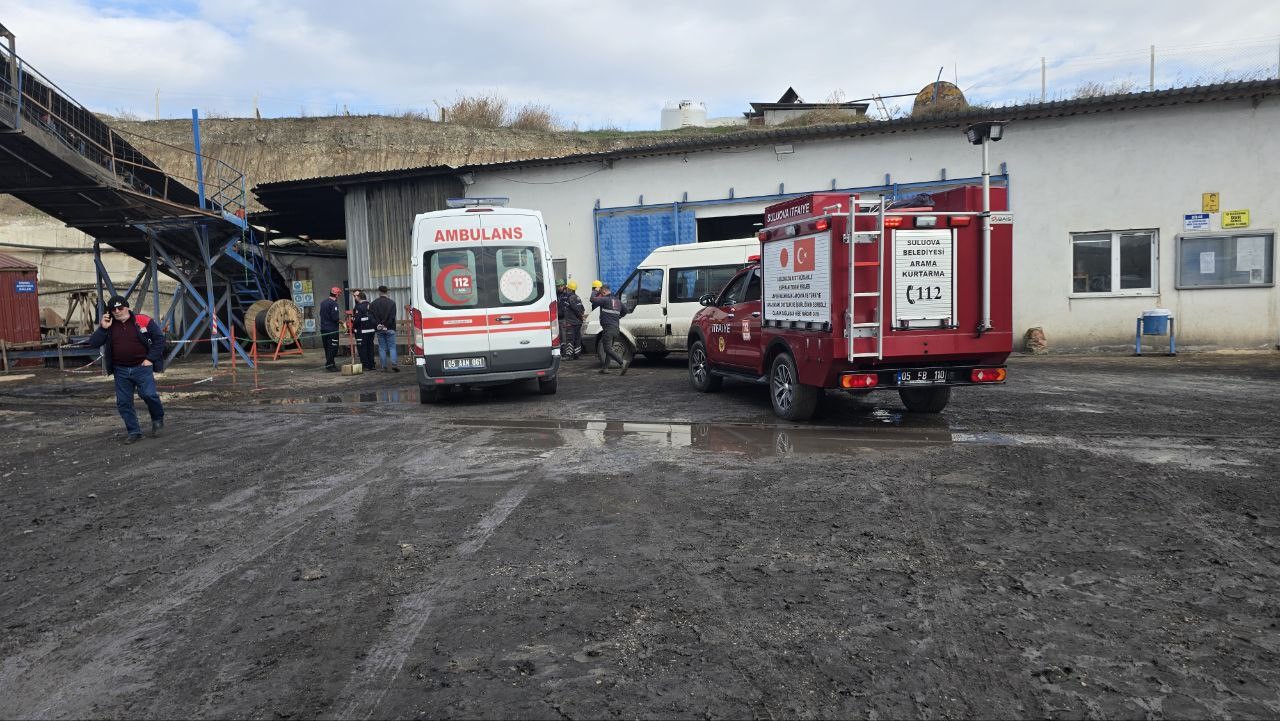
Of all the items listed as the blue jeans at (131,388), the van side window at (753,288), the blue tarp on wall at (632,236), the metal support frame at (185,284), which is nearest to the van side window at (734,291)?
the van side window at (753,288)

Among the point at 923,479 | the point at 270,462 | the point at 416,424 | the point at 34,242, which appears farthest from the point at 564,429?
the point at 34,242

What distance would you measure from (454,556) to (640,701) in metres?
2.10

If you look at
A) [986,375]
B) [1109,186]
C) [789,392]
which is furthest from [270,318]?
[1109,186]

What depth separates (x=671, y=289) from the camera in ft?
50.3

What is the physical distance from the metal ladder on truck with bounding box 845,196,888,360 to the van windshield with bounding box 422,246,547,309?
4839mm

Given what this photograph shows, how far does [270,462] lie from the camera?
7.99m

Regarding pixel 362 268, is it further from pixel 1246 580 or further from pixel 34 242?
pixel 1246 580

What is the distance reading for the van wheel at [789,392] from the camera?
908 centimetres

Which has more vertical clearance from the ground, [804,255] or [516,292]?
[804,255]

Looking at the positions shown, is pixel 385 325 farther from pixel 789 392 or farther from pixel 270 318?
pixel 789 392

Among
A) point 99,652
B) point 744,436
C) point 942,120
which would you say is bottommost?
point 99,652

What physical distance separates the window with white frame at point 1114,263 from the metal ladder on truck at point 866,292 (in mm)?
10904

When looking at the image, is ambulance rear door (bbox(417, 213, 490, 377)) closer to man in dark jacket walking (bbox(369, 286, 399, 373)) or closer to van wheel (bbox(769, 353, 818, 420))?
van wheel (bbox(769, 353, 818, 420))

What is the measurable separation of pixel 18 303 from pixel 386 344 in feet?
34.0
